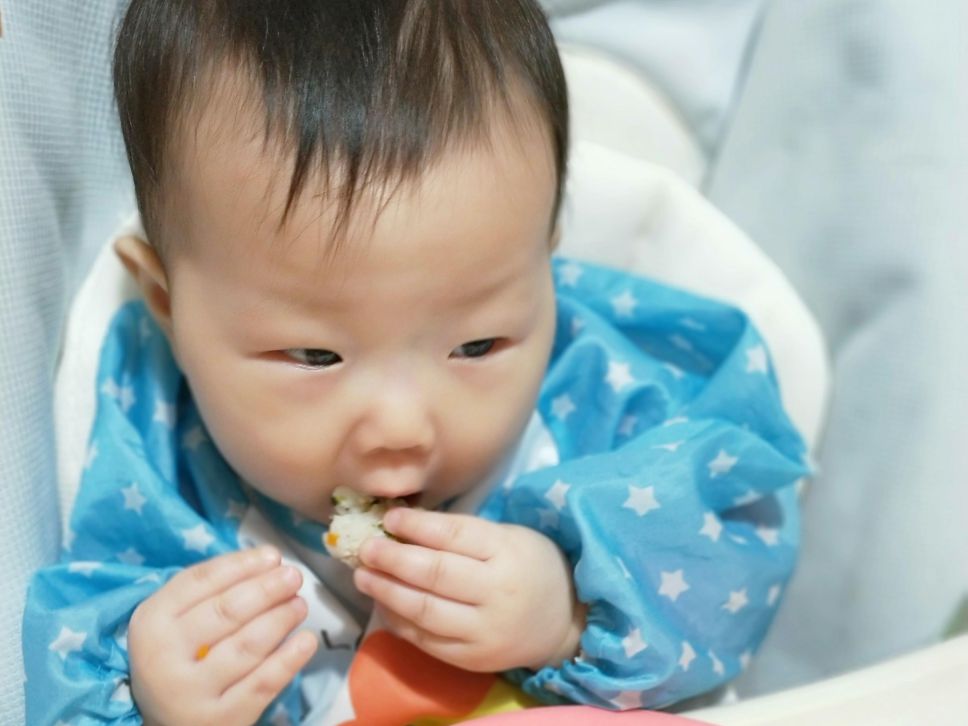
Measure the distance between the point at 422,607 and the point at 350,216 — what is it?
0.28 meters

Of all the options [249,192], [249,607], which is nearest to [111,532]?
[249,607]

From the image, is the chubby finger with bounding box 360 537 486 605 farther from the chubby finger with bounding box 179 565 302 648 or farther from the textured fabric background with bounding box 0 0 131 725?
the textured fabric background with bounding box 0 0 131 725

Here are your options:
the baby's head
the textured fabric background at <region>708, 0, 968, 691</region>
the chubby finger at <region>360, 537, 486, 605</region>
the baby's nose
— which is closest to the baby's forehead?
the baby's head

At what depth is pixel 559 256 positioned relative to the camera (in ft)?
3.63

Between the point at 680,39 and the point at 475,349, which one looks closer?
the point at 475,349

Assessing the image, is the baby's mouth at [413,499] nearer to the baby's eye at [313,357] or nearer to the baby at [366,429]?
the baby at [366,429]

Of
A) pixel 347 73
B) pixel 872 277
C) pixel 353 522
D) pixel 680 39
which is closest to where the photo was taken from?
pixel 347 73

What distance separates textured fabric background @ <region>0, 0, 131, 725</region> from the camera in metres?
0.80

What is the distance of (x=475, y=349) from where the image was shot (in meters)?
0.78

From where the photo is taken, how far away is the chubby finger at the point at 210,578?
0.76 meters

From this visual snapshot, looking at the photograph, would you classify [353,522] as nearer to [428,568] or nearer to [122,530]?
[428,568]

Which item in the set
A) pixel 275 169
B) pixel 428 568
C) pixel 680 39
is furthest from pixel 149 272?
pixel 680 39

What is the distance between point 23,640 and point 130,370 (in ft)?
0.85

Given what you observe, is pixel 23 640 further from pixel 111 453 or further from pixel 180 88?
pixel 180 88
